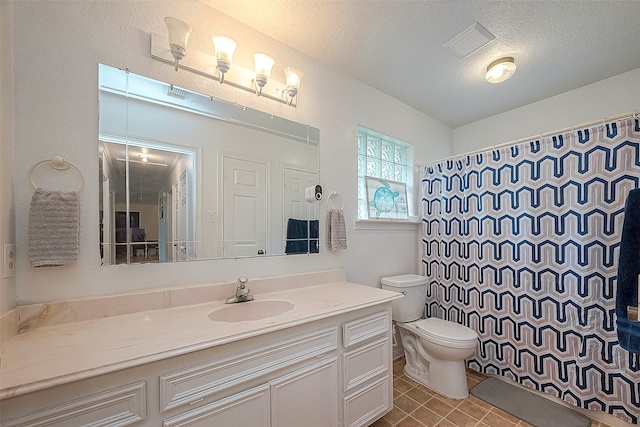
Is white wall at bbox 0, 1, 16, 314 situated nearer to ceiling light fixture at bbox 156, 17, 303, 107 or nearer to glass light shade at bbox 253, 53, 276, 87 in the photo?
ceiling light fixture at bbox 156, 17, 303, 107

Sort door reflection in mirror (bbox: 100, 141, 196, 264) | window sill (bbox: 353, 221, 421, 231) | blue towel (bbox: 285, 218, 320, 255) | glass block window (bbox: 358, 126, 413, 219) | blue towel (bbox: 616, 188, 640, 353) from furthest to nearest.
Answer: glass block window (bbox: 358, 126, 413, 219) → window sill (bbox: 353, 221, 421, 231) → blue towel (bbox: 285, 218, 320, 255) → blue towel (bbox: 616, 188, 640, 353) → door reflection in mirror (bbox: 100, 141, 196, 264)

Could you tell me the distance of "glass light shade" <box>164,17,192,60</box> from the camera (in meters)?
1.21

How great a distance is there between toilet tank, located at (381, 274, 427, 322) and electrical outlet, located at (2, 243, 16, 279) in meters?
2.12

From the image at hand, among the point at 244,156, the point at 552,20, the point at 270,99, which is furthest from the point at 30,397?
the point at 552,20

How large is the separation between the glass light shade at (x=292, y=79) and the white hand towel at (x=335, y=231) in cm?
84

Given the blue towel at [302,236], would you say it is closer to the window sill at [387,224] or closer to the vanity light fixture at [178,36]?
the window sill at [387,224]

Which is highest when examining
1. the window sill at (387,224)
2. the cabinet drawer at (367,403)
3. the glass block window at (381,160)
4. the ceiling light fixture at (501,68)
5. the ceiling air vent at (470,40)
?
the ceiling air vent at (470,40)

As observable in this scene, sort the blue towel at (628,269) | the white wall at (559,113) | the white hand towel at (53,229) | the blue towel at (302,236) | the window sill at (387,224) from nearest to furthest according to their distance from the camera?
1. the white hand towel at (53,229)
2. the blue towel at (628,269)
3. the blue towel at (302,236)
4. the white wall at (559,113)
5. the window sill at (387,224)

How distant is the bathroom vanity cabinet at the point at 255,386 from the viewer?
73 cm

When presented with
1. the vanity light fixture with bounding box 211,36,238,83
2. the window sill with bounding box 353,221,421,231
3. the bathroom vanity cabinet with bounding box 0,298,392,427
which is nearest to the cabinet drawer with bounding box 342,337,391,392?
the bathroom vanity cabinet with bounding box 0,298,392,427

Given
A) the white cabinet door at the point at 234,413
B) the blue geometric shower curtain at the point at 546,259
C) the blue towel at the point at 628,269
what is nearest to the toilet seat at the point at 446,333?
the blue geometric shower curtain at the point at 546,259

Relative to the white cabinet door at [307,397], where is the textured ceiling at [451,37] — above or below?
above

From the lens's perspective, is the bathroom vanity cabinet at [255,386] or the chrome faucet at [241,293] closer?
the bathroom vanity cabinet at [255,386]

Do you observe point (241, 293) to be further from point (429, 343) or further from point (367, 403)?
point (429, 343)
